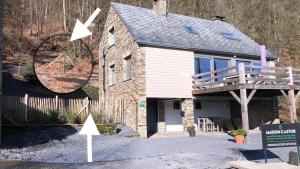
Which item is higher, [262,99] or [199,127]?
[262,99]

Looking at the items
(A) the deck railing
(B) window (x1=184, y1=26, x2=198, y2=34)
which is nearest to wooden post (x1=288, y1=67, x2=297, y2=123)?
(A) the deck railing

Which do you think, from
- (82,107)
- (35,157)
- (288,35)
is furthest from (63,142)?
(288,35)

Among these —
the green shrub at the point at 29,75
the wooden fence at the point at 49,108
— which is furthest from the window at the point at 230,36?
the green shrub at the point at 29,75

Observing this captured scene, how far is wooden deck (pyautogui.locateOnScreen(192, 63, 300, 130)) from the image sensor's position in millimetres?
15312

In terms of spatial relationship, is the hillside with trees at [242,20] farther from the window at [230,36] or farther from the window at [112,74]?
the window at [112,74]

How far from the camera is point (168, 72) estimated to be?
17.7m

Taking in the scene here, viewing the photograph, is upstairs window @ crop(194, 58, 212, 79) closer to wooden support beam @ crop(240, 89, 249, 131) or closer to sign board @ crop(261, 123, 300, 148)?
wooden support beam @ crop(240, 89, 249, 131)

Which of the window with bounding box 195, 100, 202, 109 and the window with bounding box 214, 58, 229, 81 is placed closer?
the window with bounding box 214, 58, 229, 81

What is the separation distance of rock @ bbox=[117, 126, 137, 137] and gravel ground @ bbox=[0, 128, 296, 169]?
1.89 metres

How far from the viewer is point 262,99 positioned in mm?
21734

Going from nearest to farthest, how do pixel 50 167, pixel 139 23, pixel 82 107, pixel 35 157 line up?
pixel 50 167 → pixel 35 157 → pixel 82 107 → pixel 139 23

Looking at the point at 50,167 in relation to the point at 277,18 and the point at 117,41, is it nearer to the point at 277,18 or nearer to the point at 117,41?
the point at 117,41

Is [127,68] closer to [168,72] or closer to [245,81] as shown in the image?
[168,72]

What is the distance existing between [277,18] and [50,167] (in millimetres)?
37147
